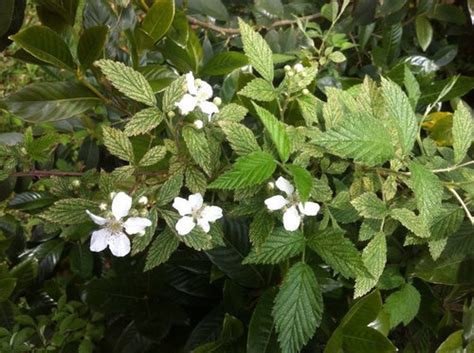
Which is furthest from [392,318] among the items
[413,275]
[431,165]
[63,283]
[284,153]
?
[63,283]

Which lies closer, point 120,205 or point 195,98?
point 120,205

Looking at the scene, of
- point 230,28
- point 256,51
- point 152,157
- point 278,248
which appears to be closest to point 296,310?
point 278,248

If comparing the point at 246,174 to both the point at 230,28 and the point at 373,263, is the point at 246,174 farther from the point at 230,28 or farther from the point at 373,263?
the point at 230,28

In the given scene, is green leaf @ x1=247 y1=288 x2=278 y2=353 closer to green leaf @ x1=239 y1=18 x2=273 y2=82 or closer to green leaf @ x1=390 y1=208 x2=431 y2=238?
green leaf @ x1=390 y1=208 x2=431 y2=238

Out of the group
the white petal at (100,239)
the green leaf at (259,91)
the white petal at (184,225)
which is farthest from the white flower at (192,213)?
the green leaf at (259,91)

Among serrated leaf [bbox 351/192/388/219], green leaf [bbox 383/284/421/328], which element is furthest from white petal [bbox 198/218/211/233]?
green leaf [bbox 383/284/421/328]

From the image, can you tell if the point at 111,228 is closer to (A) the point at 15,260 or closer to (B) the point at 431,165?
(B) the point at 431,165
